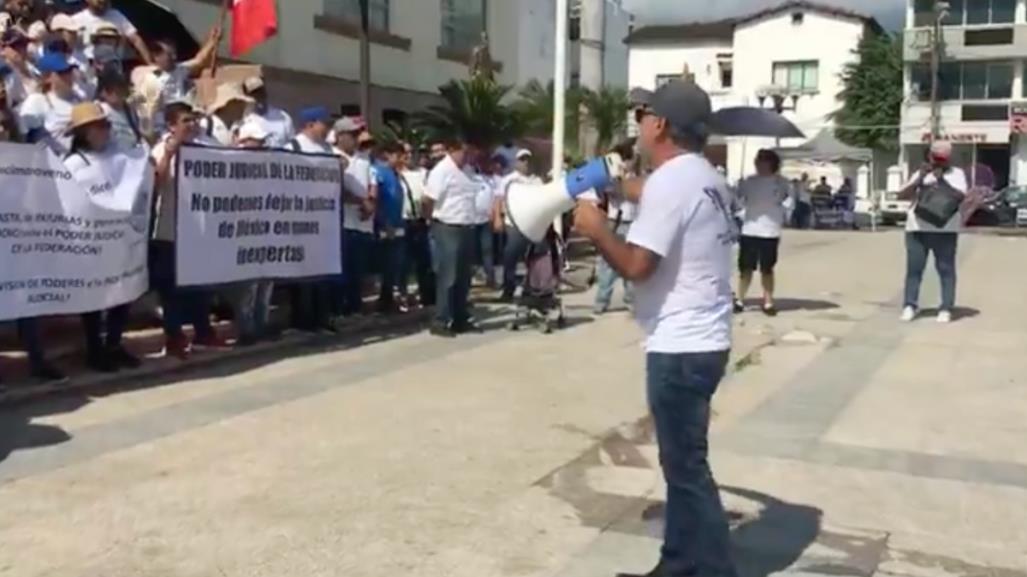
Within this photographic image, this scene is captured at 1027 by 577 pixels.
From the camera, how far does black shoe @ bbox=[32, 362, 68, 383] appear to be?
8453mm

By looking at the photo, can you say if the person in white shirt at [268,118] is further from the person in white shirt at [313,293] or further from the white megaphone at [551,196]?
the white megaphone at [551,196]

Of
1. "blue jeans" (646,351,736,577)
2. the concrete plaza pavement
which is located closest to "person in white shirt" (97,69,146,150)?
the concrete plaza pavement

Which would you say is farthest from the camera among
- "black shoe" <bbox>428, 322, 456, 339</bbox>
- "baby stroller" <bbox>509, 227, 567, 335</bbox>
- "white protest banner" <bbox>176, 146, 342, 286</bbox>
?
"baby stroller" <bbox>509, 227, 567, 335</bbox>

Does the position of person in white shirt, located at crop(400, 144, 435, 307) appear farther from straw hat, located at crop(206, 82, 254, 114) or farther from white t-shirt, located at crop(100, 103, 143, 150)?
white t-shirt, located at crop(100, 103, 143, 150)

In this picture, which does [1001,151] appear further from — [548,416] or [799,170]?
[548,416]

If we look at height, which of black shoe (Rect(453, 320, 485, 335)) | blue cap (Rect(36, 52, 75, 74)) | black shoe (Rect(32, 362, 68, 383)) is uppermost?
blue cap (Rect(36, 52, 75, 74))

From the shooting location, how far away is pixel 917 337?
12.4m

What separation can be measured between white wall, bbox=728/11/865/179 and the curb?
51.0 meters

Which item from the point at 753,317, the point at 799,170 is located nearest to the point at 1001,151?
the point at 799,170

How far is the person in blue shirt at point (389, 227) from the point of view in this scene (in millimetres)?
12305

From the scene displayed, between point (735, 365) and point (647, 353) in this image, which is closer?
point (647, 353)

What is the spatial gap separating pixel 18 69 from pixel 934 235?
8.79 m

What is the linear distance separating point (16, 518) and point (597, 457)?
9.88 feet

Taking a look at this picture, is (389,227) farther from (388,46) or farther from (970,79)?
(970,79)
